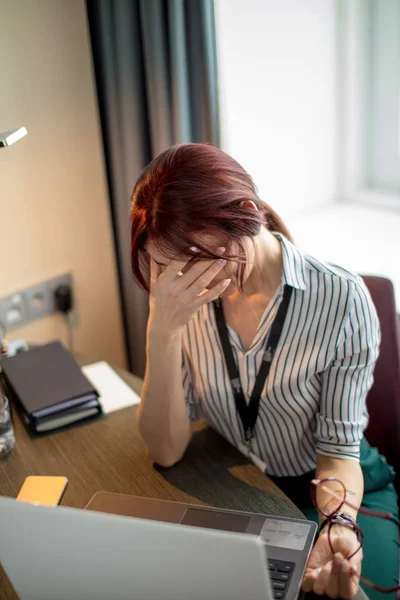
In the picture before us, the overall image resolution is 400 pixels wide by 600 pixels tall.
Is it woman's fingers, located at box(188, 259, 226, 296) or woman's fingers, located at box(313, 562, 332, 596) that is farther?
woman's fingers, located at box(188, 259, 226, 296)

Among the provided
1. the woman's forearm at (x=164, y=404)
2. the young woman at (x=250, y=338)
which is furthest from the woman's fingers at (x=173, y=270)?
the woman's forearm at (x=164, y=404)

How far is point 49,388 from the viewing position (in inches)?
61.1

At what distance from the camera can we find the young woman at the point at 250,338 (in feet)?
3.89

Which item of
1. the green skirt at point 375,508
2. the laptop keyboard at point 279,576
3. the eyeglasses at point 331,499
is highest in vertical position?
the laptop keyboard at point 279,576

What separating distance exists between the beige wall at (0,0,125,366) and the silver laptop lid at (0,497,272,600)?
124 centimetres

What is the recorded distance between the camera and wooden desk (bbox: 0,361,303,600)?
49.2 inches

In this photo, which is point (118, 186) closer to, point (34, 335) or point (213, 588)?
point (34, 335)

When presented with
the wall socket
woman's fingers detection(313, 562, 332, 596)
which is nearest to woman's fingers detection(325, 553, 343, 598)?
woman's fingers detection(313, 562, 332, 596)

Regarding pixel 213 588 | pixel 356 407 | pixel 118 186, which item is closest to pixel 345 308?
pixel 356 407

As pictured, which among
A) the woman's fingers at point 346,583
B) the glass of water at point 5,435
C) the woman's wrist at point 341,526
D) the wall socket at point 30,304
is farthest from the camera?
the wall socket at point 30,304

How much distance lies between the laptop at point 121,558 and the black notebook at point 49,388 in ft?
1.87

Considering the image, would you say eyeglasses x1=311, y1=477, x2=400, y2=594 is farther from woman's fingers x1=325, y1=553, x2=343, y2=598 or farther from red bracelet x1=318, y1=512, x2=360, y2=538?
woman's fingers x1=325, y1=553, x2=343, y2=598

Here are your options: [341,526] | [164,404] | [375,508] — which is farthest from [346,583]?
[164,404]

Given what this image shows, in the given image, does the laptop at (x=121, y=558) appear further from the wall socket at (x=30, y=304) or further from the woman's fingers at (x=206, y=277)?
the wall socket at (x=30, y=304)
